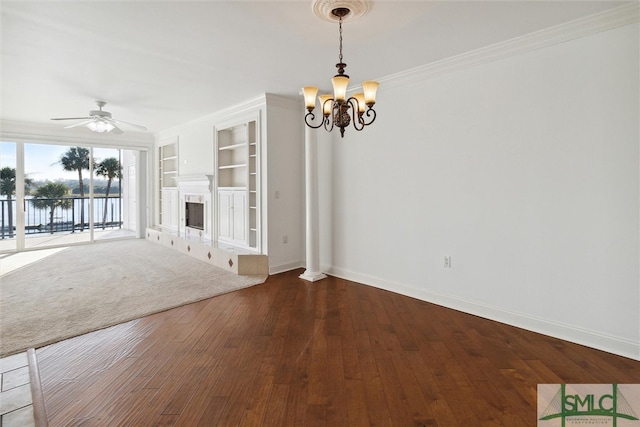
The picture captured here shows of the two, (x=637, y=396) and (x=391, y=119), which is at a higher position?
(x=391, y=119)

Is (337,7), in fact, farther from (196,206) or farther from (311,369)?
(196,206)

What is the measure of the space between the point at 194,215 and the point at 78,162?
2.86m

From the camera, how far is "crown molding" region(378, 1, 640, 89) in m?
2.45

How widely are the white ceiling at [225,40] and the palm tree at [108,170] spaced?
113 inches

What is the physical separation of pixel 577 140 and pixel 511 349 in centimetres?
179

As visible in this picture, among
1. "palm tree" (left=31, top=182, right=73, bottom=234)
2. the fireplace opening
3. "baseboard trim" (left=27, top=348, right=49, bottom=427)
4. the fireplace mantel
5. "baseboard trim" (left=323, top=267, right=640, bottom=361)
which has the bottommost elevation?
"baseboard trim" (left=27, top=348, right=49, bottom=427)

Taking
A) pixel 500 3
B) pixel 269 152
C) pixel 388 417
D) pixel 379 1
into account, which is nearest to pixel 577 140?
pixel 500 3

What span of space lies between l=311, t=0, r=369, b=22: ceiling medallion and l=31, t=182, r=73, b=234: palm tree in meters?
6.93

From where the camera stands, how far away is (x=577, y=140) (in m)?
2.67

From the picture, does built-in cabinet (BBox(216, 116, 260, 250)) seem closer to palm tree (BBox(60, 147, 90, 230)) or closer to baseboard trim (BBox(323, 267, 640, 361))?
baseboard trim (BBox(323, 267, 640, 361))

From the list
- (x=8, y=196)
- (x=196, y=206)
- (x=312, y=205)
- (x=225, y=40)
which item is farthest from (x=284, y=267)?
(x=8, y=196)

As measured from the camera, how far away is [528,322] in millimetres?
2943

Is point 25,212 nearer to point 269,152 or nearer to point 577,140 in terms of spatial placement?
point 269,152

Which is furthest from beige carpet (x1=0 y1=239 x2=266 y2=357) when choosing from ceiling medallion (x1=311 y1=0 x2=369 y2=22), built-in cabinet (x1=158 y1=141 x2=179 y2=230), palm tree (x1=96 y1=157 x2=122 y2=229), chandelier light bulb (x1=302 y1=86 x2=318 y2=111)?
ceiling medallion (x1=311 y1=0 x2=369 y2=22)
